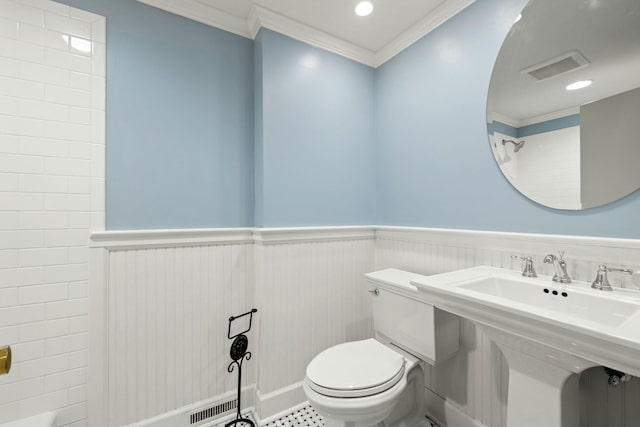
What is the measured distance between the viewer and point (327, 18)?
174 cm

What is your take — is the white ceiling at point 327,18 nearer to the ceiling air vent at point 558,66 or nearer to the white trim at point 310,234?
the ceiling air vent at point 558,66

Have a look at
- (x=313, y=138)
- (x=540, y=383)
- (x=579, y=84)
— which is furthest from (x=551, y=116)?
(x=313, y=138)

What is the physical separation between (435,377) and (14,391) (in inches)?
84.2

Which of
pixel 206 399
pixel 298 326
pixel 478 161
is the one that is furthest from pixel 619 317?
pixel 206 399

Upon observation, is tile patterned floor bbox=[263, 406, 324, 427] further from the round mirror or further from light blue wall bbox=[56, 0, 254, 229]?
the round mirror

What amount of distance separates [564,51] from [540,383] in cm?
134

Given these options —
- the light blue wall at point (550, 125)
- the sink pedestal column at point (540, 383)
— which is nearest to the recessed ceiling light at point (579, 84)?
the light blue wall at point (550, 125)

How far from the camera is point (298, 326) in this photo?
1804 mm

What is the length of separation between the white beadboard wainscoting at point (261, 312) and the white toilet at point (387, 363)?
8.1 inches

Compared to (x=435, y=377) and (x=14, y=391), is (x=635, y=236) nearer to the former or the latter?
(x=435, y=377)

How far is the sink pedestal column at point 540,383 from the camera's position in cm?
87

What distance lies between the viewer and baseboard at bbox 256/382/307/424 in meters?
1.66

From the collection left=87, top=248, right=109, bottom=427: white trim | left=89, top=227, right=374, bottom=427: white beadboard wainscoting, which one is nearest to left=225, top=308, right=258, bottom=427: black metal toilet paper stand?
left=89, top=227, right=374, bottom=427: white beadboard wainscoting

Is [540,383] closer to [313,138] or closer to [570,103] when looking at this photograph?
[570,103]
